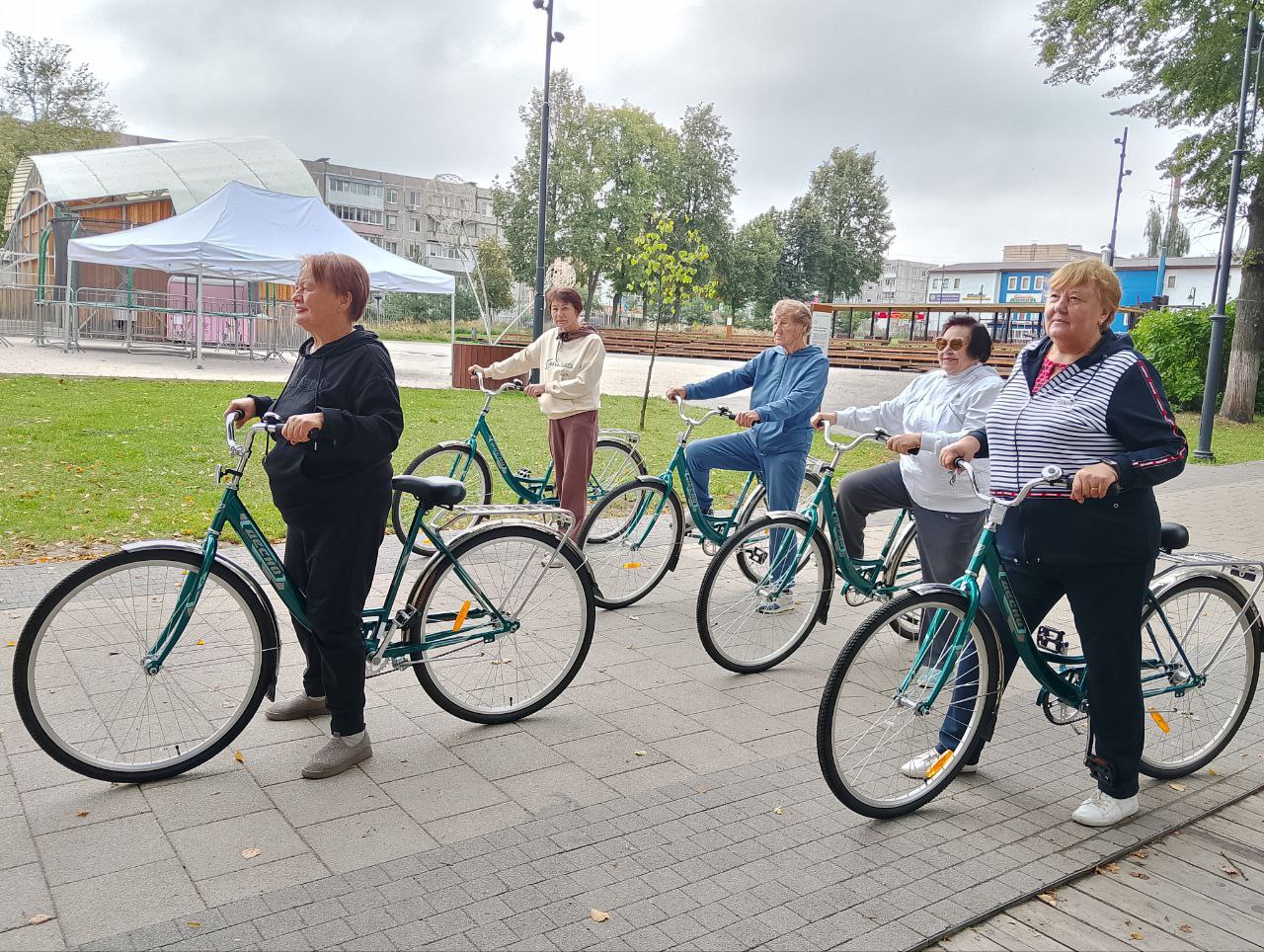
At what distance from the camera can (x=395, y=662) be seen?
13.1 ft

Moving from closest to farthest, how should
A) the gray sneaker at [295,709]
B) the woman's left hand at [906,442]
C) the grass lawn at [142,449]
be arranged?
the gray sneaker at [295,709]
the woman's left hand at [906,442]
the grass lawn at [142,449]

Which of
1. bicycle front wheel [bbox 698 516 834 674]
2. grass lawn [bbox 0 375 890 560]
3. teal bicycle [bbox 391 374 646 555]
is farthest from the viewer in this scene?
grass lawn [bbox 0 375 890 560]

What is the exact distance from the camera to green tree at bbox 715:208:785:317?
68.1 m

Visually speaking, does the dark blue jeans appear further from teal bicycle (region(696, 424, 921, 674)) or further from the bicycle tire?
the bicycle tire

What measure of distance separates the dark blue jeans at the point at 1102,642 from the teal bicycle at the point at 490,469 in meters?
3.37

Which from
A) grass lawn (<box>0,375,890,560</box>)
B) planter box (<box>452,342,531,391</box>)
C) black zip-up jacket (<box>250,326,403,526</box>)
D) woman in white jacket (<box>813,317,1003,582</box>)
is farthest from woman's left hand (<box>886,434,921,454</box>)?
planter box (<box>452,342,531,391</box>)

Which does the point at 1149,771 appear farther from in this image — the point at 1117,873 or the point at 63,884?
the point at 63,884

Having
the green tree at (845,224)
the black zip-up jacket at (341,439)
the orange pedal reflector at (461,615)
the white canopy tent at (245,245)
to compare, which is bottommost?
the orange pedal reflector at (461,615)

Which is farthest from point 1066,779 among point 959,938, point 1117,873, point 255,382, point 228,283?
point 228,283

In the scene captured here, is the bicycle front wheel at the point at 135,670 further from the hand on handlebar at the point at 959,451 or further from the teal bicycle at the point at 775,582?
the hand on handlebar at the point at 959,451

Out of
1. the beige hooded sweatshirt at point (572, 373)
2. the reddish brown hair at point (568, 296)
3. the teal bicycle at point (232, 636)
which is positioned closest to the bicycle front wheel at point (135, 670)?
the teal bicycle at point (232, 636)

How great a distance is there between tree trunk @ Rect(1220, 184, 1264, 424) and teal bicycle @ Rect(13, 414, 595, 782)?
21.8 meters

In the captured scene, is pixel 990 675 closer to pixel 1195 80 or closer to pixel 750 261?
pixel 1195 80

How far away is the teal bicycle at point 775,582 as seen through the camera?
5000 millimetres
